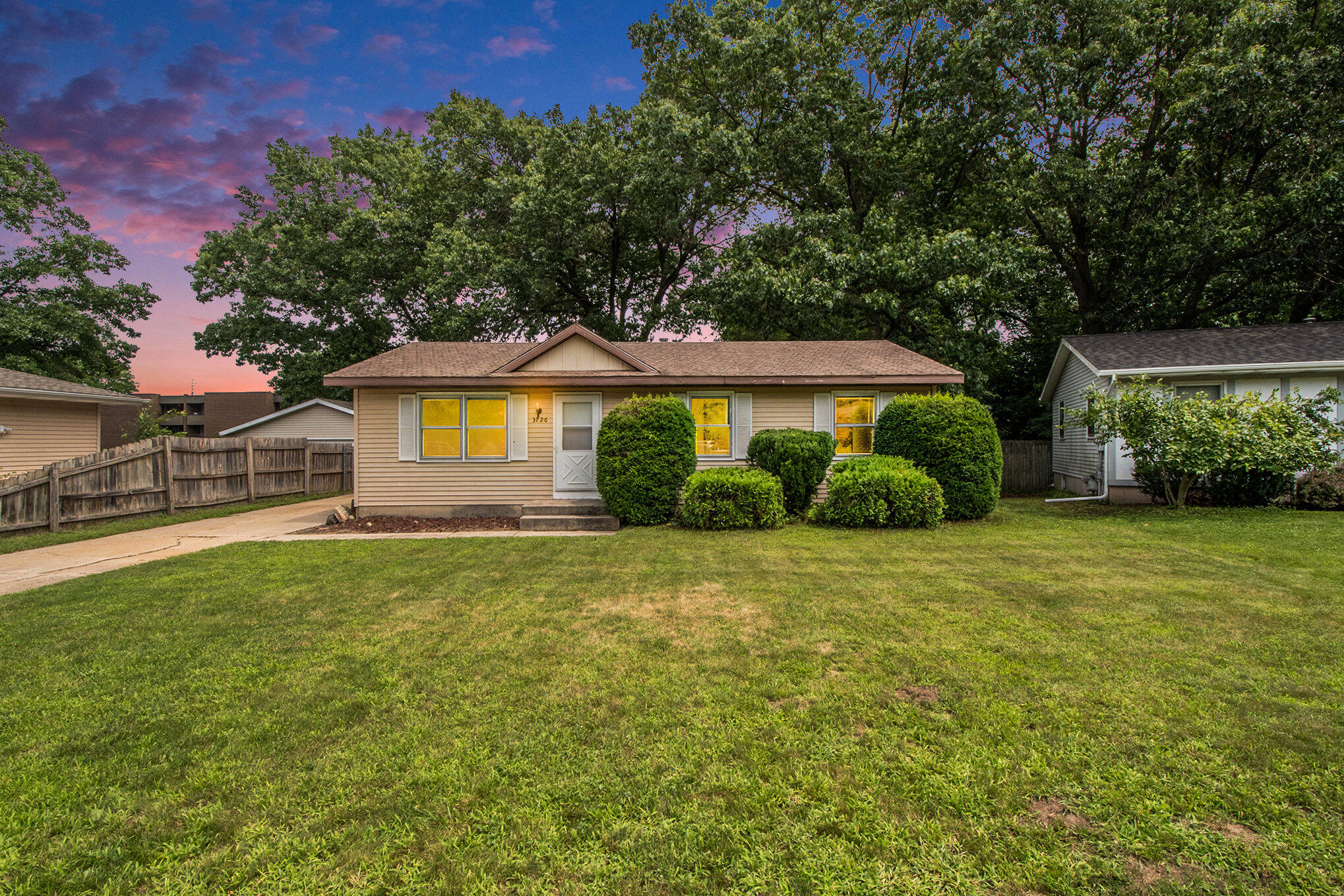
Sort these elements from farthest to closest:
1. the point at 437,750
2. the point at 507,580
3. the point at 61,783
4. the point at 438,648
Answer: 1. the point at 507,580
2. the point at 438,648
3. the point at 437,750
4. the point at 61,783

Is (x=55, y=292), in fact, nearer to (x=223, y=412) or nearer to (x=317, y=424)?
(x=317, y=424)

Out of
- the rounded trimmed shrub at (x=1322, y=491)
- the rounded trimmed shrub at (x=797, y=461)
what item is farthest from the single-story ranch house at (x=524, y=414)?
the rounded trimmed shrub at (x=1322, y=491)

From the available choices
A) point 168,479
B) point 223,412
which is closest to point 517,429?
point 168,479

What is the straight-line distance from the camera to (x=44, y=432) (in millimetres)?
12453

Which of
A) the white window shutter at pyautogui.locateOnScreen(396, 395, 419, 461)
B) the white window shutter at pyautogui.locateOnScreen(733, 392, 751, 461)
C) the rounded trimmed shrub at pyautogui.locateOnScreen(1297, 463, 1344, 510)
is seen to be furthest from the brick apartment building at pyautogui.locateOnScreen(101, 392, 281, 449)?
the rounded trimmed shrub at pyautogui.locateOnScreen(1297, 463, 1344, 510)

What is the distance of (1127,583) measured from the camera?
5598 millimetres

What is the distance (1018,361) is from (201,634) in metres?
22.5

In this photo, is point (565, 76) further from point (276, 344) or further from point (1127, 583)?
point (276, 344)

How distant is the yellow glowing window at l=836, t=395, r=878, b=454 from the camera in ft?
39.9

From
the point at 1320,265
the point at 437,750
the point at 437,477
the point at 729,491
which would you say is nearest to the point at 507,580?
the point at 437,750

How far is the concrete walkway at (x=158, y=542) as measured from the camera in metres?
6.71

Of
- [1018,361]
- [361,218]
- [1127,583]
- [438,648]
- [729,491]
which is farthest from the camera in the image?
[361,218]

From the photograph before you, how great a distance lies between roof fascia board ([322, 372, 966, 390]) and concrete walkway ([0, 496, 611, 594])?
301 centimetres

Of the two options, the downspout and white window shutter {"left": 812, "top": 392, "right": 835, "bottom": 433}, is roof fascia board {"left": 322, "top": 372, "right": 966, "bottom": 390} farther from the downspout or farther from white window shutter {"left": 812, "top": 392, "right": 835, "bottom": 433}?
the downspout
